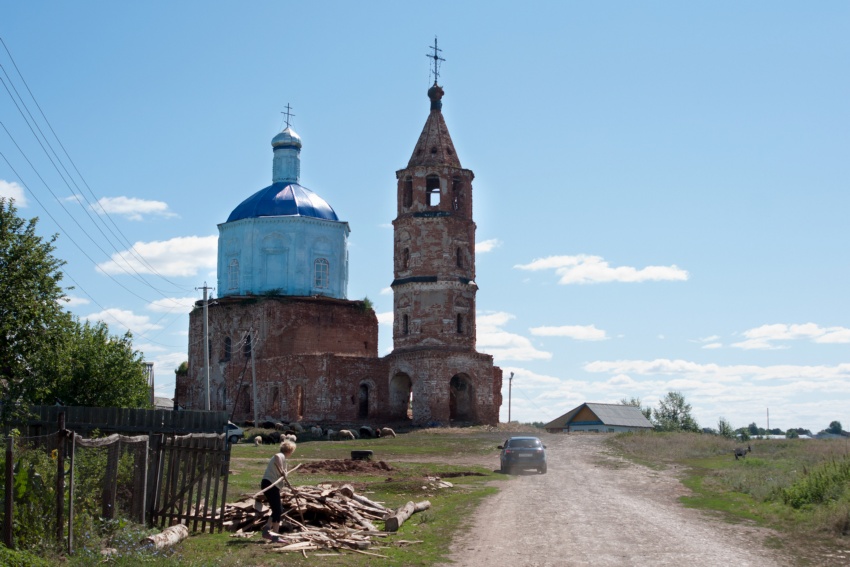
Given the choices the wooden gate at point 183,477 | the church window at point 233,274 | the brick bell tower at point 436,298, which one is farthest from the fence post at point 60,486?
the church window at point 233,274

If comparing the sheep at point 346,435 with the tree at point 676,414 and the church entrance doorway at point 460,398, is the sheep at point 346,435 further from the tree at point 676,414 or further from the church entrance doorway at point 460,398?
the tree at point 676,414

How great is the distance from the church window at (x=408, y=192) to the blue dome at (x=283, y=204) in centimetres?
700

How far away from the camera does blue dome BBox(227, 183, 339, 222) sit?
197 feet

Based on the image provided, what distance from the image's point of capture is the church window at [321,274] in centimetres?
5969

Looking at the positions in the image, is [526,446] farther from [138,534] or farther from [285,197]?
[285,197]

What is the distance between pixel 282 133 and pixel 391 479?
139 feet

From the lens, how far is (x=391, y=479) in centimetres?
2508

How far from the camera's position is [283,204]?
198 ft

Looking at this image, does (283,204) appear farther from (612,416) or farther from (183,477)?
(183,477)

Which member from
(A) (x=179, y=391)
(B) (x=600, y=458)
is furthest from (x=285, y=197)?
(B) (x=600, y=458)

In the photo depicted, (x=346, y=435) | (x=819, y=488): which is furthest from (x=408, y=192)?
(x=819, y=488)

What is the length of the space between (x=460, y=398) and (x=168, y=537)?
4190cm

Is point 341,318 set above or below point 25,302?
above

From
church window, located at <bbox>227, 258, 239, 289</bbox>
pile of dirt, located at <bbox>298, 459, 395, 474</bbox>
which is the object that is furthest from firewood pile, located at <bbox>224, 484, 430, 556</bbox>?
church window, located at <bbox>227, 258, 239, 289</bbox>
